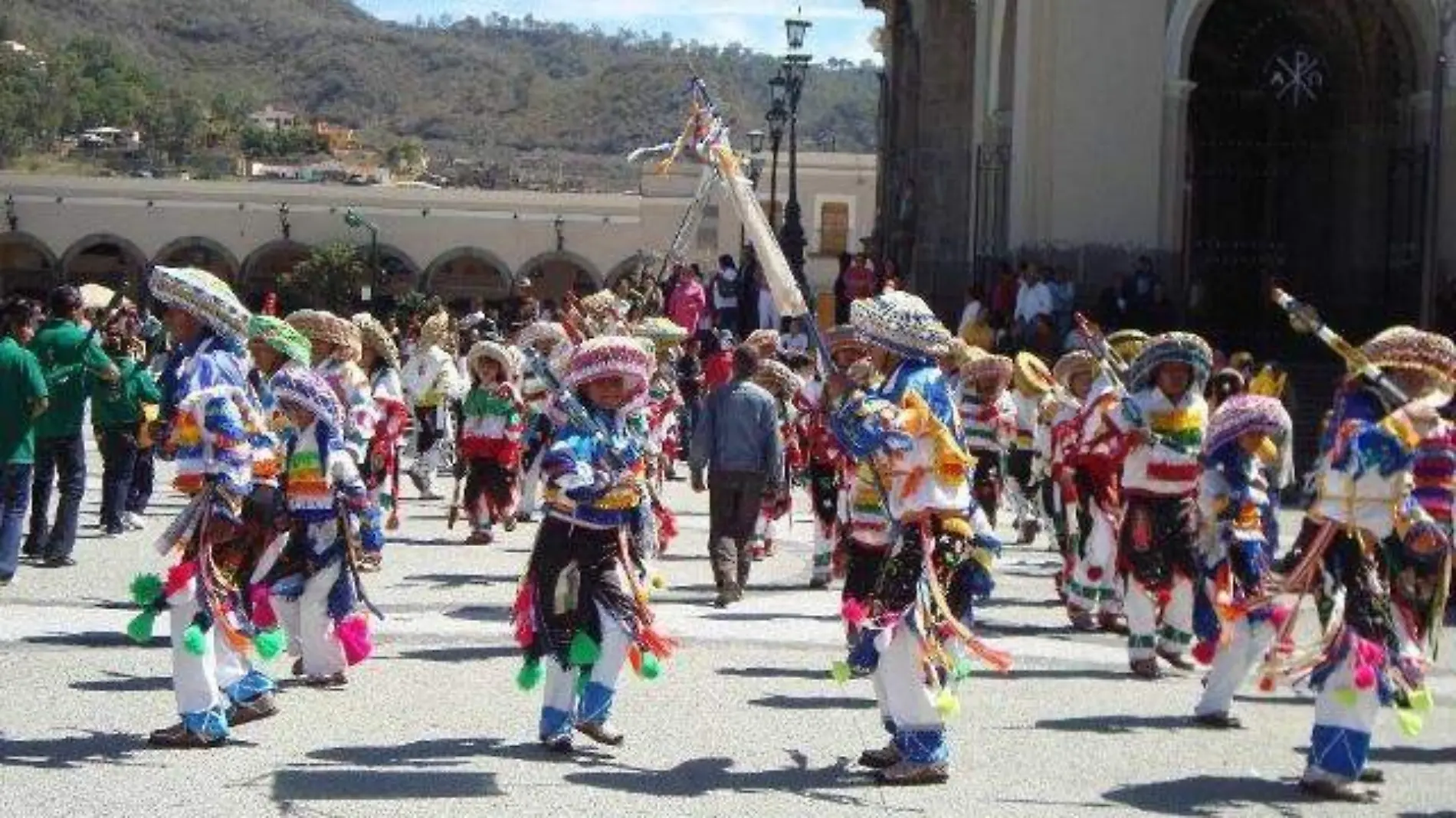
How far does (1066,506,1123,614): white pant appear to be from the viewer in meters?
13.4

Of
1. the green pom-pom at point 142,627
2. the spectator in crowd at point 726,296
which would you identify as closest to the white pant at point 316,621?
the green pom-pom at point 142,627

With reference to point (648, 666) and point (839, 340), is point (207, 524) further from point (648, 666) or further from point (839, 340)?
point (839, 340)

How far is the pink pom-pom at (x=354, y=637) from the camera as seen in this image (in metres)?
10.9

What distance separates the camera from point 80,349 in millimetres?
16016

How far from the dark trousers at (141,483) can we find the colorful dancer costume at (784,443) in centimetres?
497

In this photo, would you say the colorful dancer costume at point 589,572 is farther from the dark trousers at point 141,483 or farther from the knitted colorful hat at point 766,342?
the dark trousers at point 141,483

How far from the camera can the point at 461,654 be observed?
40.4 feet

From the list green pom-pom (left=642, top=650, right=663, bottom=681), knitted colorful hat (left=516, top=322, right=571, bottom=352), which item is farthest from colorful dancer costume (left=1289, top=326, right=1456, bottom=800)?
knitted colorful hat (left=516, top=322, right=571, bottom=352)

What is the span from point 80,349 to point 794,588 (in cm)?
498

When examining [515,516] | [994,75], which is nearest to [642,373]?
[515,516]

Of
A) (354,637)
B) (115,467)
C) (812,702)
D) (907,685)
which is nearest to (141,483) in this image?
(115,467)

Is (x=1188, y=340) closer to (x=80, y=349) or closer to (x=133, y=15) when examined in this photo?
(x=80, y=349)

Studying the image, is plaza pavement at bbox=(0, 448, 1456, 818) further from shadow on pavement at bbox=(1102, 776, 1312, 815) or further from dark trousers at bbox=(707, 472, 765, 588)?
dark trousers at bbox=(707, 472, 765, 588)

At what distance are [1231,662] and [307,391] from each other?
13.9ft
